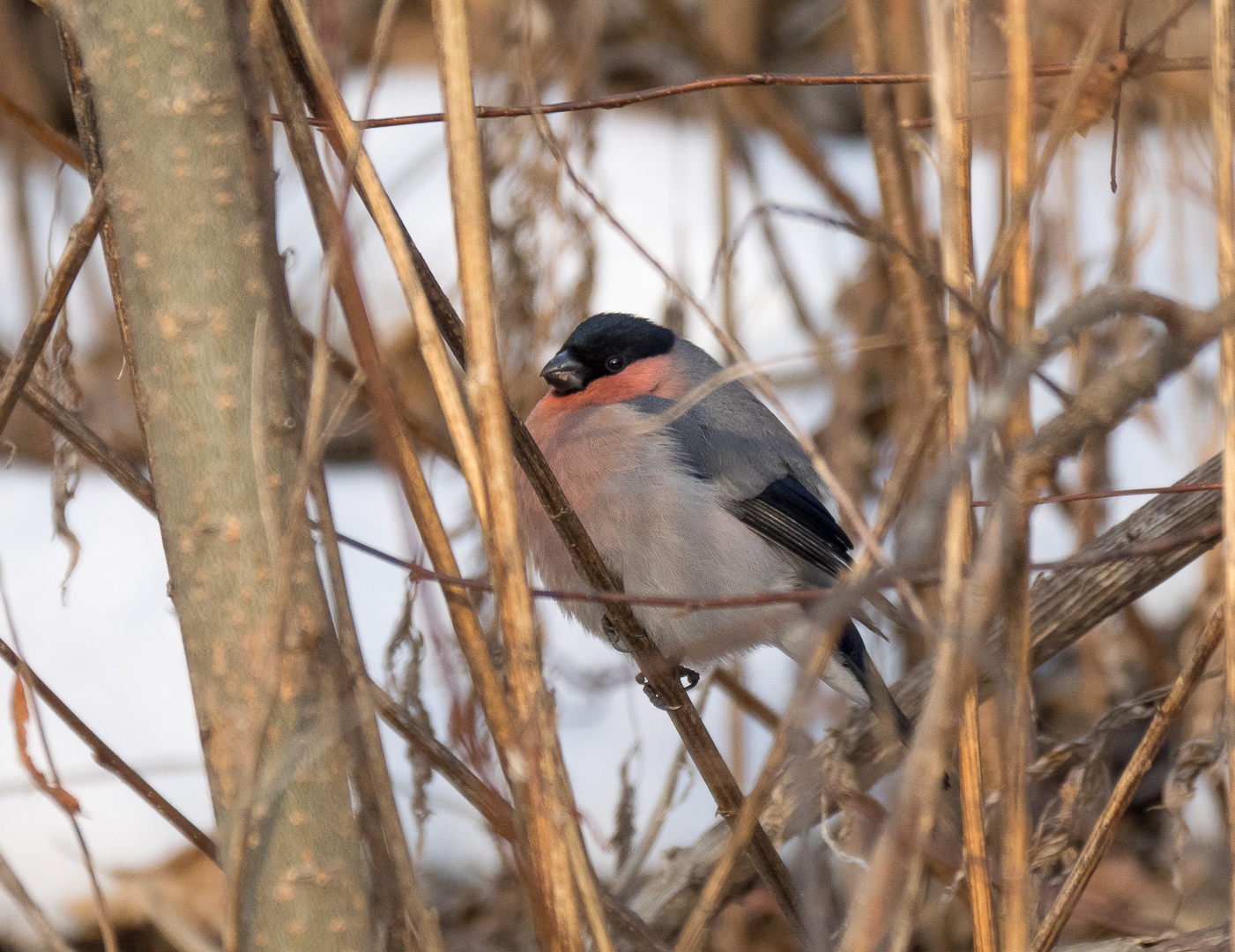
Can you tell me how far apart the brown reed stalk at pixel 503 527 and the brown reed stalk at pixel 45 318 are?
491 millimetres

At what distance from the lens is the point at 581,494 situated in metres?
2.24

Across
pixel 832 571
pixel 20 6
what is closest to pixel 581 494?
pixel 832 571

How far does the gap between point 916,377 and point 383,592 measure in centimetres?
175

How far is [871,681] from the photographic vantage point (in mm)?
2197

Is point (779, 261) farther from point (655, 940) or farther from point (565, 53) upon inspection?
point (655, 940)

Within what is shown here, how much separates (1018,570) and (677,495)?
1211 millimetres

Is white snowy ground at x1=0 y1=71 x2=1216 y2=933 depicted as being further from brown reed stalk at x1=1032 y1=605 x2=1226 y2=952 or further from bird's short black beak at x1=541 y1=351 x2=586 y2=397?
brown reed stalk at x1=1032 y1=605 x2=1226 y2=952

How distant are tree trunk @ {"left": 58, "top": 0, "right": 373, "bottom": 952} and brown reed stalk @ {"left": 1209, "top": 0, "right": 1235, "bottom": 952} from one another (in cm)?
88

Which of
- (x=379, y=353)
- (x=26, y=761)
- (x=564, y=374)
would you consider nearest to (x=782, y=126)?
(x=564, y=374)

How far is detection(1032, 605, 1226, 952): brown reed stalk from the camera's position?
128 cm

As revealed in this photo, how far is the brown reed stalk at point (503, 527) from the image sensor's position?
100 centimetres

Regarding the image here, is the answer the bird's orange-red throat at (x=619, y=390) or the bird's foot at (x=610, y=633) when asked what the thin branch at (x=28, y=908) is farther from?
the bird's orange-red throat at (x=619, y=390)

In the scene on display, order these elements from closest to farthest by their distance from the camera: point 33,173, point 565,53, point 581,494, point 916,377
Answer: point 581,494, point 916,377, point 565,53, point 33,173

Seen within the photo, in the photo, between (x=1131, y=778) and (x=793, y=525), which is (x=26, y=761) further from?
(x=793, y=525)
